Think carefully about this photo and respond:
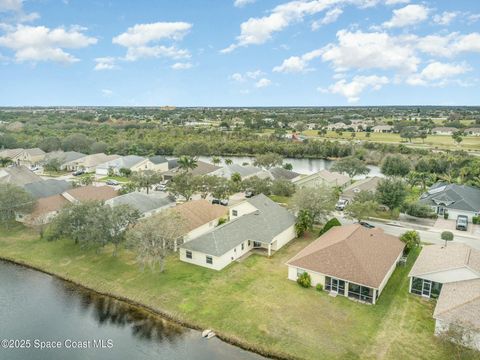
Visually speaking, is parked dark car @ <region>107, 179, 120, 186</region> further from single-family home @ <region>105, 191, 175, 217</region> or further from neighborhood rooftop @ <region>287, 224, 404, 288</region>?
neighborhood rooftop @ <region>287, 224, 404, 288</region>

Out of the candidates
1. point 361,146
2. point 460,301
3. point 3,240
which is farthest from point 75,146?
point 460,301

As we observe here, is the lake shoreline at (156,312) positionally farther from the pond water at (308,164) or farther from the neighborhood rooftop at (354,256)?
the pond water at (308,164)

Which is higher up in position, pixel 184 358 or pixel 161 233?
pixel 161 233

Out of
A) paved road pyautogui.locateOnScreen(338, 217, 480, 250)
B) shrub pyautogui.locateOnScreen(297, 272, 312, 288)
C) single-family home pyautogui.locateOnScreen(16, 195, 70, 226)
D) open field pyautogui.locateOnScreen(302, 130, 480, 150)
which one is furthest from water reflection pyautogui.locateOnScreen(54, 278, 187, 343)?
open field pyautogui.locateOnScreen(302, 130, 480, 150)

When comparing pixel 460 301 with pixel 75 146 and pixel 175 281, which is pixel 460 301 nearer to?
pixel 175 281

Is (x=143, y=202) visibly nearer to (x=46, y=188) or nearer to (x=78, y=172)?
(x=46, y=188)

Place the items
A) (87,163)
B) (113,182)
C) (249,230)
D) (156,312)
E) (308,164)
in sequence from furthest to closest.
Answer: (308,164)
(87,163)
(113,182)
(249,230)
(156,312)

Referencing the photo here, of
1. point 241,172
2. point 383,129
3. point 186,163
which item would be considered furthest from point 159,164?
point 383,129
